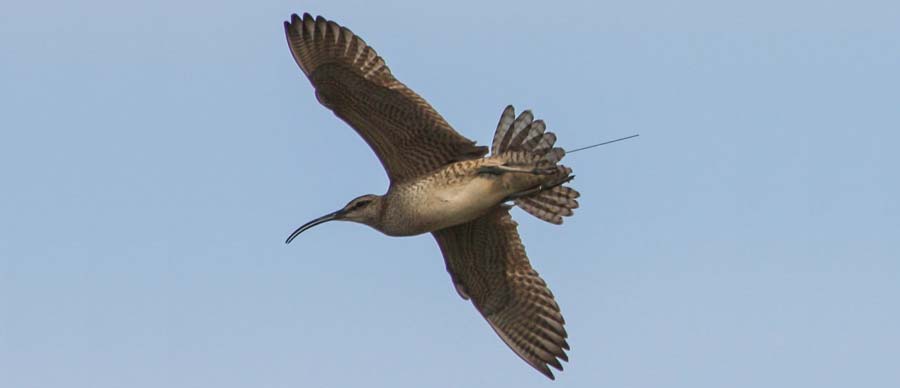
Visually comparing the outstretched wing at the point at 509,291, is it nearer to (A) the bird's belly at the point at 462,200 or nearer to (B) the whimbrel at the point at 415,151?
(B) the whimbrel at the point at 415,151

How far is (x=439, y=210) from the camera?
62.1 ft

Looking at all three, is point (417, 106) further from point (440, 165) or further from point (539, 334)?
point (539, 334)

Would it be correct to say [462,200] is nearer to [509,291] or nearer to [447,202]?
[447,202]

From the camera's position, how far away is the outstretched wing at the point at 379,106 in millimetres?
19234

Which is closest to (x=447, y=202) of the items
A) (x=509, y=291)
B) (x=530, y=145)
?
(x=530, y=145)

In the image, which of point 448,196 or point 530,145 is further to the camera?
point 530,145

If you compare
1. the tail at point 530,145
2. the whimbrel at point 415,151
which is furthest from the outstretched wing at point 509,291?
the tail at point 530,145

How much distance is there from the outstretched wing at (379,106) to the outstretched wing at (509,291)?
1.27m

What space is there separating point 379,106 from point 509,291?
2869mm

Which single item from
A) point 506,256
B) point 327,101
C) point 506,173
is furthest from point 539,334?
point 327,101

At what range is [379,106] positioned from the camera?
63.1ft

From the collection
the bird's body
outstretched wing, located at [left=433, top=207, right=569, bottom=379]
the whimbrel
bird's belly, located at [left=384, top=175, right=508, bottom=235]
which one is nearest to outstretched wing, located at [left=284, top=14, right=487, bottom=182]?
the whimbrel

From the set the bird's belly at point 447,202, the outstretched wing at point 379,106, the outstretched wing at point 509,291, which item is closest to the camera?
the bird's belly at point 447,202

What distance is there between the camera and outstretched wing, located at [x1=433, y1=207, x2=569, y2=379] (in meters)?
20.4
